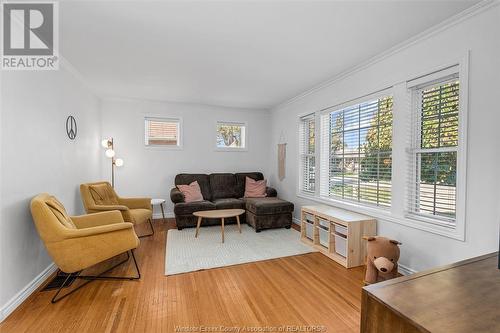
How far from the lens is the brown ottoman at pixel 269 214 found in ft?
13.3

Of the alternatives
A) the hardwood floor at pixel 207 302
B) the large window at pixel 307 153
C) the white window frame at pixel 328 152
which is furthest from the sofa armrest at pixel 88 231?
the large window at pixel 307 153

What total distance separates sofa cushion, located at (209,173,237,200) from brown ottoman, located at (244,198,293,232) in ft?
2.90

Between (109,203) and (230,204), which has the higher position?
(109,203)

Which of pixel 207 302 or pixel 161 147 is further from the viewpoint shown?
pixel 161 147

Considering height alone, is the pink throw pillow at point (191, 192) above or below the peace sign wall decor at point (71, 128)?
below

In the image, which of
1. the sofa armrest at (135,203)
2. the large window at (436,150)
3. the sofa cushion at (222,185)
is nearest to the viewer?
the large window at (436,150)

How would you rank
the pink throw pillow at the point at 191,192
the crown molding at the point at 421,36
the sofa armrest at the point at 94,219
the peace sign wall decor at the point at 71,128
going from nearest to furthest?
1. the crown molding at the point at 421,36
2. the sofa armrest at the point at 94,219
3. the peace sign wall decor at the point at 71,128
4. the pink throw pillow at the point at 191,192

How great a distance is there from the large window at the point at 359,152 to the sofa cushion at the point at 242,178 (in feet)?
5.78

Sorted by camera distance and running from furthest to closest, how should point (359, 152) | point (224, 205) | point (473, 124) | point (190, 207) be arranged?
point (224, 205) → point (190, 207) → point (359, 152) → point (473, 124)

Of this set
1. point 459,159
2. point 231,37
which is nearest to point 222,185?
point 231,37

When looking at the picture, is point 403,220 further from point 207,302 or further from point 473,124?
point 207,302

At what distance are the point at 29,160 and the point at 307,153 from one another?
3.93m

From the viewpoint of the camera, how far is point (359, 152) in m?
3.31

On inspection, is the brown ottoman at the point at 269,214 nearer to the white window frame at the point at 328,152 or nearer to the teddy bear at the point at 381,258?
the white window frame at the point at 328,152
